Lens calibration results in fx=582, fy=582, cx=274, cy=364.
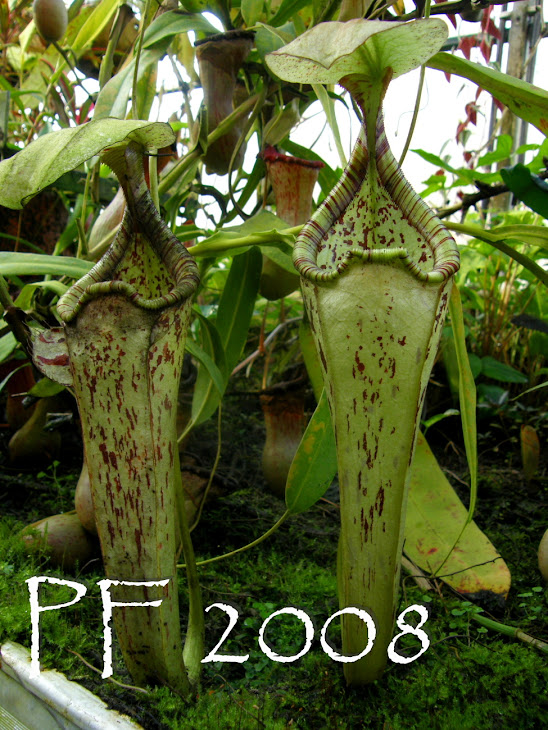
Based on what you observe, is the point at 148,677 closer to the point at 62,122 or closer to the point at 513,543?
the point at 513,543

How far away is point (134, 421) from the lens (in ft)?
2.37

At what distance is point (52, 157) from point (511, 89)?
63 centimetres

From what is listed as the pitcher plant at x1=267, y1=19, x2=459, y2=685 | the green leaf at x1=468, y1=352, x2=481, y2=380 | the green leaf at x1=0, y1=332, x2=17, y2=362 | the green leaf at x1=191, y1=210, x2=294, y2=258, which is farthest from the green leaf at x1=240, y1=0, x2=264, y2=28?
the green leaf at x1=468, y1=352, x2=481, y2=380

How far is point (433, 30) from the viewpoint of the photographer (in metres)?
0.61

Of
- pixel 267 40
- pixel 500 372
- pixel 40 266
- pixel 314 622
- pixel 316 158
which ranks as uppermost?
pixel 267 40

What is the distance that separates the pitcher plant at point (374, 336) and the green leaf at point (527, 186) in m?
0.42

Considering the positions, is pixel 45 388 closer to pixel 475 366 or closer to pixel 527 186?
pixel 527 186

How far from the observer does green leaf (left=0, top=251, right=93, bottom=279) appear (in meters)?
0.91

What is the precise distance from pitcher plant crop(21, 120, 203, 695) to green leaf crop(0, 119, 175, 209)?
0.40ft

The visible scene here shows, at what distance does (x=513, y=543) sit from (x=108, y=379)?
1053 mm

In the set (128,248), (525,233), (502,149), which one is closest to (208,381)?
(128,248)

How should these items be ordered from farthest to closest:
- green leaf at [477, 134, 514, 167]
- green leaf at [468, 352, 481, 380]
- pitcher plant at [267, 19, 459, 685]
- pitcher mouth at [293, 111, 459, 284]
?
green leaf at [468, 352, 481, 380] < green leaf at [477, 134, 514, 167] < pitcher mouth at [293, 111, 459, 284] < pitcher plant at [267, 19, 459, 685]

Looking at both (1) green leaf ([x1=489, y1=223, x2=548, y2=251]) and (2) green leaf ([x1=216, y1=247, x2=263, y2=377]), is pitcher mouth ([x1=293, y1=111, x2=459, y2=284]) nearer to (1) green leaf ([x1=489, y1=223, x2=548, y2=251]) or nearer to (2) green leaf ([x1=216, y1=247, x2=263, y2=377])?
(1) green leaf ([x1=489, y1=223, x2=548, y2=251])

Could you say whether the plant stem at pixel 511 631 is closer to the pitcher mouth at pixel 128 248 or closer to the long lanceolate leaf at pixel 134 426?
the long lanceolate leaf at pixel 134 426
